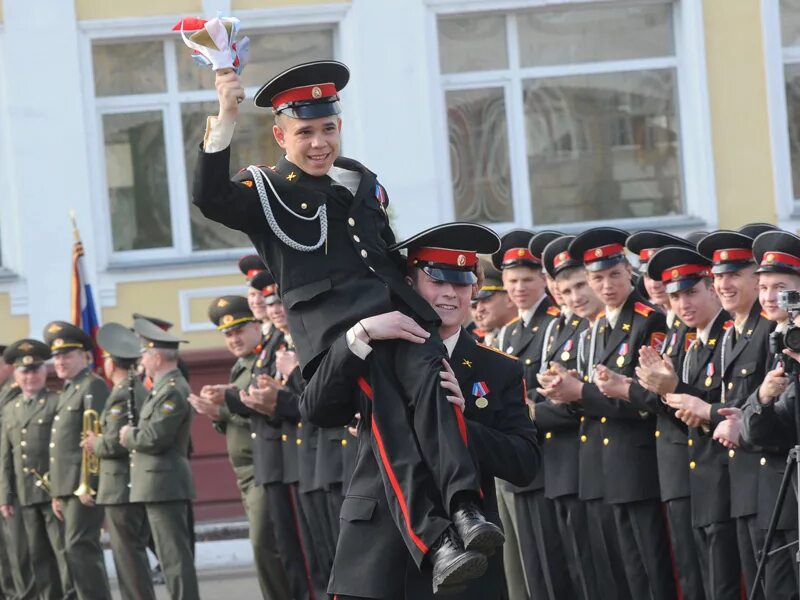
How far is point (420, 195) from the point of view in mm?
16344

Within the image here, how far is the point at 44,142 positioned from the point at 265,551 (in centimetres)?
556

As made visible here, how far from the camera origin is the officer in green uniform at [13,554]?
13438 mm

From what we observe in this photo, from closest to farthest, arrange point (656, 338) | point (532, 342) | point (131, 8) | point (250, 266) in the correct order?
point (656, 338), point (532, 342), point (250, 266), point (131, 8)

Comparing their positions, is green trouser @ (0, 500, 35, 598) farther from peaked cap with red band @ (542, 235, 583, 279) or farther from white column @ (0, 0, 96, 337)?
peaked cap with red band @ (542, 235, 583, 279)

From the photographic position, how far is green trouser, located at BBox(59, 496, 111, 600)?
12375 millimetres

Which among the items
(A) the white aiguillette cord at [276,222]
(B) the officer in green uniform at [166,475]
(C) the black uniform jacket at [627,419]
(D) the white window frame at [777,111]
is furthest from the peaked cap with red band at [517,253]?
(D) the white window frame at [777,111]

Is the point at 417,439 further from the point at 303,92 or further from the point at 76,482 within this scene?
the point at 76,482

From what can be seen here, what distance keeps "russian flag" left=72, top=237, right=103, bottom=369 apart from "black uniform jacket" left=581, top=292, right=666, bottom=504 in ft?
22.1

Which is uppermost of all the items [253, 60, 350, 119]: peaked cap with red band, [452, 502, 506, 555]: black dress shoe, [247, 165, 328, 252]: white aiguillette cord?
[253, 60, 350, 119]: peaked cap with red band

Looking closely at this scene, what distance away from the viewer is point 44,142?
52.7 ft

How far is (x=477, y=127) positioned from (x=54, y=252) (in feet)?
13.9

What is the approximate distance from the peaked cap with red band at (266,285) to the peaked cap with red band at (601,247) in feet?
8.81

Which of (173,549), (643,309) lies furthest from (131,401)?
(643,309)

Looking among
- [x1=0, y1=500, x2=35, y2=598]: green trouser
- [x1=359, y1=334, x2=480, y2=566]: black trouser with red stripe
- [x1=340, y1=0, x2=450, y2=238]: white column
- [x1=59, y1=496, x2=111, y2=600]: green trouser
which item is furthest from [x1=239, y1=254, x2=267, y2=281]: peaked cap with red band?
[x1=359, y1=334, x2=480, y2=566]: black trouser with red stripe
